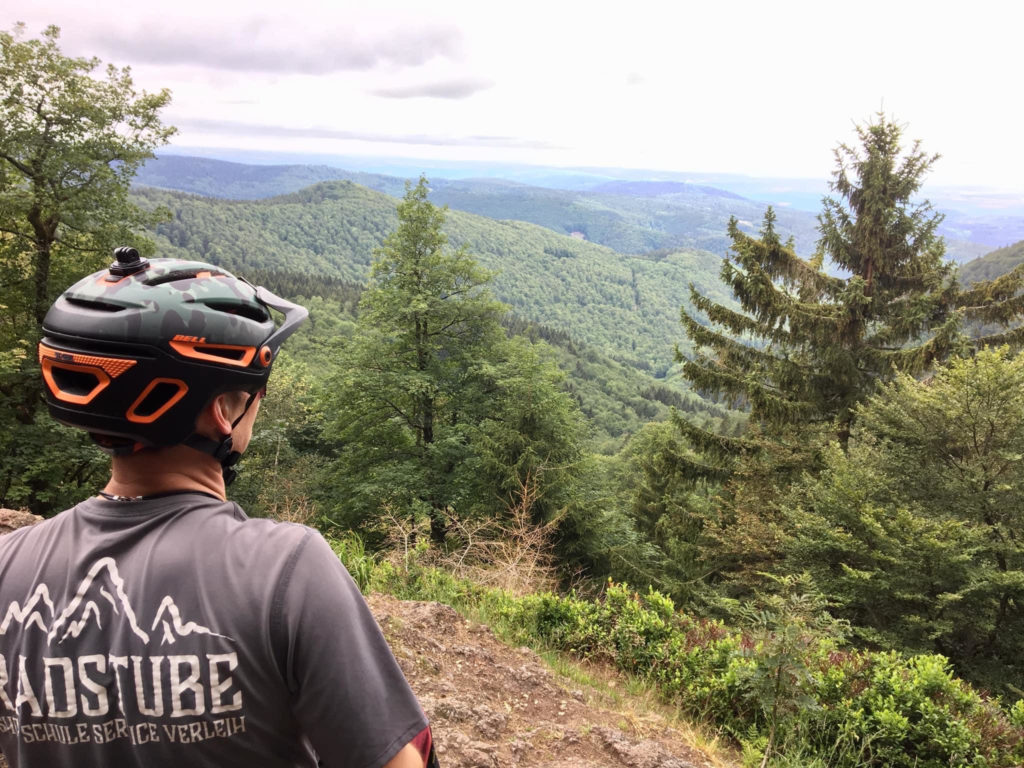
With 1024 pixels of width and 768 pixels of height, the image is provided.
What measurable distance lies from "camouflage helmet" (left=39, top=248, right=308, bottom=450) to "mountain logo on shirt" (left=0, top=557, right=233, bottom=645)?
1.04ft

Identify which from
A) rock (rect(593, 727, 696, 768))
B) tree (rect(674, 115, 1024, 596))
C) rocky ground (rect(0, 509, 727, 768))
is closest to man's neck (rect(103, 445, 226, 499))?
rocky ground (rect(0, 509, 727, 768))

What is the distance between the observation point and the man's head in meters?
1.33

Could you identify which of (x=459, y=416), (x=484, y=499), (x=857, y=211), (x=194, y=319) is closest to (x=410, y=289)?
(x=459, y=416)

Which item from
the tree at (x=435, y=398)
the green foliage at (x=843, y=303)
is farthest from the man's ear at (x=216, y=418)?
the green foliage at (x=843, y=303)

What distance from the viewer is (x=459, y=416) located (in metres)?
16.4

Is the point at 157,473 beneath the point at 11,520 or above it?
above

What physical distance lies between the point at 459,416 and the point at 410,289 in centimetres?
388

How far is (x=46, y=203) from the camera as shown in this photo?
492 inches

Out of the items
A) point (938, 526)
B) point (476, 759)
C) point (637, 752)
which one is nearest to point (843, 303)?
point (938, 526)

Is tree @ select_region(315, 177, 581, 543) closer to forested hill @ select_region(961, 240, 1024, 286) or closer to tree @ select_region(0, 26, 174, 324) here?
tree @ select_region(0, 26, 174, 324)

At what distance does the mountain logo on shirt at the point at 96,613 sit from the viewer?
110 cm

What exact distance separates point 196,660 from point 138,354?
0.72 m

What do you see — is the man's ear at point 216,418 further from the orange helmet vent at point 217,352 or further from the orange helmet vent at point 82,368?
the orange helmet vent at point 82,368

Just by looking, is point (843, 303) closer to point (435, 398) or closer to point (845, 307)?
point (845, 307)
